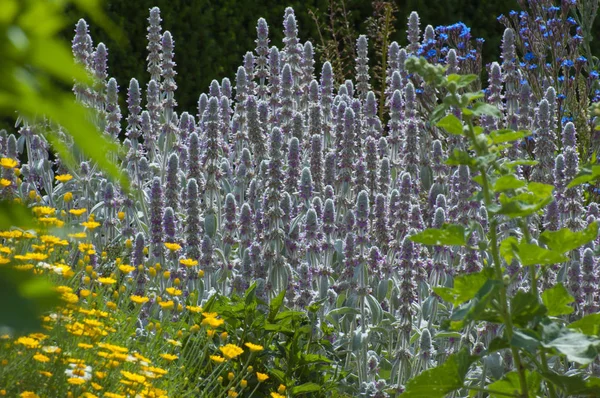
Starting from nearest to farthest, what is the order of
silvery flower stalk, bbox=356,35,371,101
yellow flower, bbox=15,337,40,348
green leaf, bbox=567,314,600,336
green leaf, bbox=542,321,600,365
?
green leaf, bbox=542,321,600,365
green leaf, bbox=567,314,600,336
yellow flower, bbox=15,337,40,348
silvery flower stalk, bbox=356,35,371,101

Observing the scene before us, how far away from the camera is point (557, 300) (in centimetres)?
229

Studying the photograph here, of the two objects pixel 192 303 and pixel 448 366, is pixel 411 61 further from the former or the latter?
pixel 192 303

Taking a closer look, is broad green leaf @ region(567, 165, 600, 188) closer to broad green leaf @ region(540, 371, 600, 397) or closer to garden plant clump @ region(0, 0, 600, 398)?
garden plant clump @ region(0, 0, 600, 398)

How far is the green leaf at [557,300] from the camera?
7.43 feet

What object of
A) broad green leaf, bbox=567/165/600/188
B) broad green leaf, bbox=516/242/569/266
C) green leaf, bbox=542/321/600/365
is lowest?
green leaf, bbox=542/321/600/365

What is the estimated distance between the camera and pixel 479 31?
10625 mm

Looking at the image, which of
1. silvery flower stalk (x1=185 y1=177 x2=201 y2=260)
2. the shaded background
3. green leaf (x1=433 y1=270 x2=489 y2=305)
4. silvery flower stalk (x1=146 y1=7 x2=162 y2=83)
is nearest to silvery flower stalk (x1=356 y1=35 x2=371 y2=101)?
silvery flower stalk (x1=146 y1=7 x2=162 y2=83)

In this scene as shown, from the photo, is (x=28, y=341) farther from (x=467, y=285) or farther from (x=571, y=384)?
(x=571, y=384)

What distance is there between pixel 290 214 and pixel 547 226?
1175mm

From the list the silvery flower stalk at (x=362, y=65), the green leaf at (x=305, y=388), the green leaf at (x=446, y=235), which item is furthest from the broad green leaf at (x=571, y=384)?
the silvery flower stalk at (x=362, y=65)

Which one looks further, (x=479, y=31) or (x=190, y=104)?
(x=479, y=31)

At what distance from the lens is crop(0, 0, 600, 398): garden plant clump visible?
2.34 m

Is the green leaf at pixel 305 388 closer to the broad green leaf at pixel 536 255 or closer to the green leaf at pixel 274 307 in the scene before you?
the green leaf at pixel 274 307

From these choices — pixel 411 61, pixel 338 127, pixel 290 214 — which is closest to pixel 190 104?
pixel 338 127
